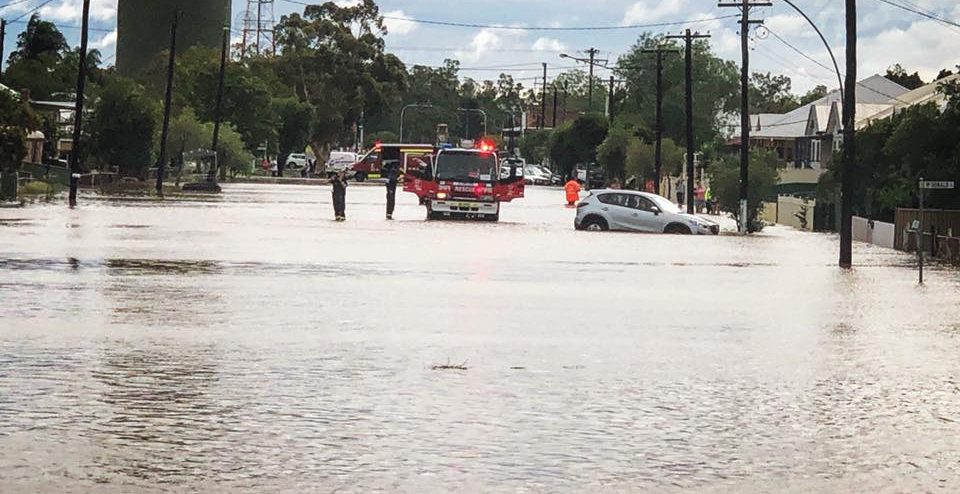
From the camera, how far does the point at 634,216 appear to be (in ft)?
175

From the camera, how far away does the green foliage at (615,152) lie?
112875 mm

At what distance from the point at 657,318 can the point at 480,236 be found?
24.5 m

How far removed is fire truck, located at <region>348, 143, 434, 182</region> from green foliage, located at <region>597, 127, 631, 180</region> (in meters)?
15.4

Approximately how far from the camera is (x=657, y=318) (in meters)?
22.2

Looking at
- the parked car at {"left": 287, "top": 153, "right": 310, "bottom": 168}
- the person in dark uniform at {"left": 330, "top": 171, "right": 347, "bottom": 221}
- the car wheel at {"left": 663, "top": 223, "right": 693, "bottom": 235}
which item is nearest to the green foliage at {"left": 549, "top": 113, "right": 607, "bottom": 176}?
the parked car at {"left": 287, "top": 153, "right": 310, "bottom": 168}

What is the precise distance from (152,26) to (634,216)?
14044cm

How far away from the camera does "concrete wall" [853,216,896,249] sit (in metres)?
51.7

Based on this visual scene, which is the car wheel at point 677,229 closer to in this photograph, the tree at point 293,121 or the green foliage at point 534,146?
the tree at point 293,121

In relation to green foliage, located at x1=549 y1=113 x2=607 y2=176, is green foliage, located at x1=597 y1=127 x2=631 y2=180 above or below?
below

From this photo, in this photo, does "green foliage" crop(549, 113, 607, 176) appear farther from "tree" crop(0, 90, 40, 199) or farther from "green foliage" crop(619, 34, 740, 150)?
"tree" crop(0, 90, 40, 199)

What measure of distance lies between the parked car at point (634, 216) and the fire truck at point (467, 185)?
4930 mm

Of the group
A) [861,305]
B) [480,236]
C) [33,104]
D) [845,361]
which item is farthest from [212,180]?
[845,361]

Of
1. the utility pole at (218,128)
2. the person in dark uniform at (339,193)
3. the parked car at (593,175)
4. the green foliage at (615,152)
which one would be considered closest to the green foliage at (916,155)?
the person in dark uniform at (339,193)

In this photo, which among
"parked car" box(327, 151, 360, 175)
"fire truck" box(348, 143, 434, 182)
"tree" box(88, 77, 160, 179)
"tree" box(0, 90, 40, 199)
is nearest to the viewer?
"tree" box(0, 90, 40, 199)
